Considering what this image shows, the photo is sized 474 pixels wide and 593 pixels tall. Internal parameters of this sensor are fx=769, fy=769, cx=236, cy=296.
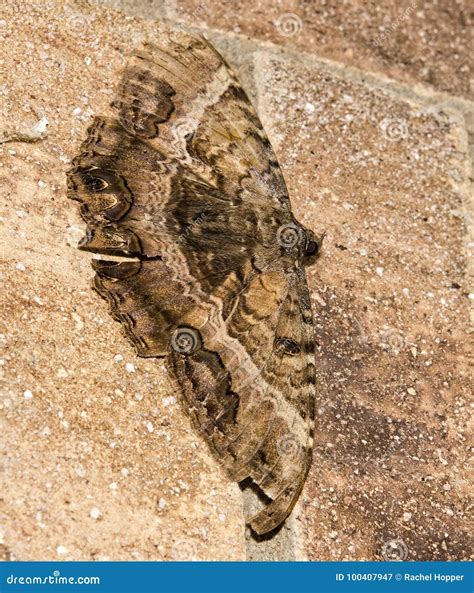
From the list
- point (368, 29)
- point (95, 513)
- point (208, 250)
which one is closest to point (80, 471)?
point (95, 513)

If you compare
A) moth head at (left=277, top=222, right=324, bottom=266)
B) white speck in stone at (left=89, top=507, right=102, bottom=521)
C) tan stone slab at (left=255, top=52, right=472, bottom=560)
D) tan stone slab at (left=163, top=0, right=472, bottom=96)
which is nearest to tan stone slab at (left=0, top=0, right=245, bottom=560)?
white speck in stone at (left=89, top=507, right=102, bottom=521)

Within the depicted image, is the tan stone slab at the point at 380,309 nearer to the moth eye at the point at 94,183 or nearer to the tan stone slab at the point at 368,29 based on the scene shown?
the tan stone slab at the point at 368,29

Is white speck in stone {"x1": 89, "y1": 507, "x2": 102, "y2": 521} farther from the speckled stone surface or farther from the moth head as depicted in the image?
the moth head

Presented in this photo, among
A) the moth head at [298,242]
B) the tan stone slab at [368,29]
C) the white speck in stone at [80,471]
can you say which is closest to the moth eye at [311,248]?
the moth head at [298,242]

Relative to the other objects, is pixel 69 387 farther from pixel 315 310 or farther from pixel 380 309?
pixel 380 309

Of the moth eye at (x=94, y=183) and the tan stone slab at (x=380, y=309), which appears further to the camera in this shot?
the moth eye at (x=94, y=183)

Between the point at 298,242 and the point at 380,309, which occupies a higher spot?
the point at 298,242
